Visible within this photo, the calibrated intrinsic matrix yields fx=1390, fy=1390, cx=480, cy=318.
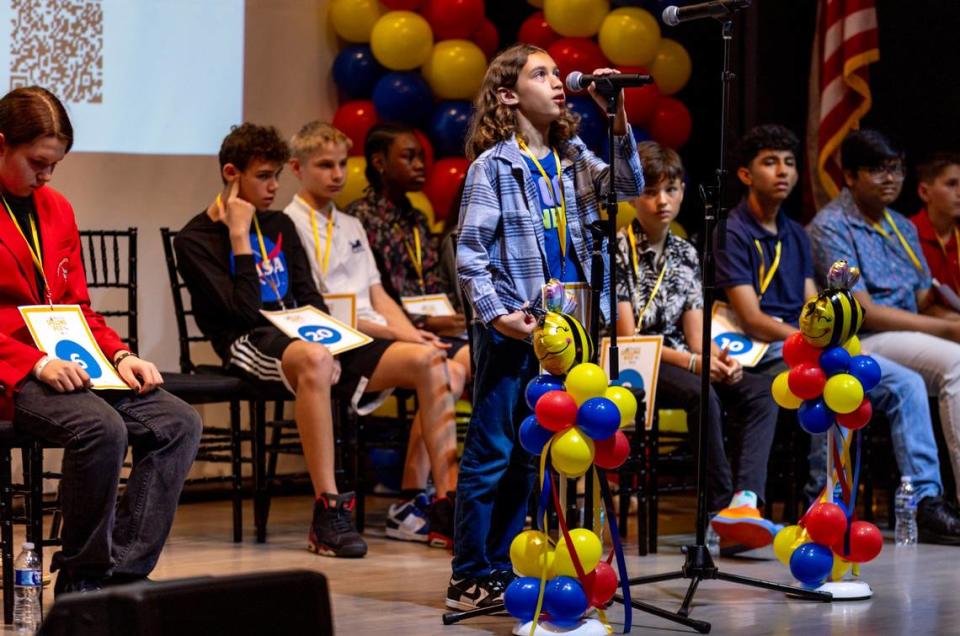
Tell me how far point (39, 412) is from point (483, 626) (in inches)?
44.0

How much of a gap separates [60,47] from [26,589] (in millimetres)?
2587

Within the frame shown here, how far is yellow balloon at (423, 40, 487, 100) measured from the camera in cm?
562

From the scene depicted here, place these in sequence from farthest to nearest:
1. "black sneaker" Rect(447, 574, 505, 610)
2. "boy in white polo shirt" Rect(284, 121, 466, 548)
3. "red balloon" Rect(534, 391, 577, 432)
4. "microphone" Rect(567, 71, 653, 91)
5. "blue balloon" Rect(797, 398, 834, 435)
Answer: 1. "boy in white polo shirt" Rect(284, 121, 466, 548)
2. "blue balloon" Rect(797, 398, 834, 435)
3. "black sneaker" Rect(447, 574, 505, 610)
4. "microphone" Rect(567, 71, 653, 91)
5. "red balloon" Rect(534, 391, 577, 432)

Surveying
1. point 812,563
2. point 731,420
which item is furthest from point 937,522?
point 812,563

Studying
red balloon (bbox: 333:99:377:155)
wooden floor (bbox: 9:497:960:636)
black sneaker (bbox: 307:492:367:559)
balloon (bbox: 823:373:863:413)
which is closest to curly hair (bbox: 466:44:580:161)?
balloon (bbox: 823:373:863:413)

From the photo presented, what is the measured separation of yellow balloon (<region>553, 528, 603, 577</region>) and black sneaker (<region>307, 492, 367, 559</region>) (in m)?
1.30

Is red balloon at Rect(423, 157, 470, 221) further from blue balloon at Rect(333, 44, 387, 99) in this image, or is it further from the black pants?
the black pants

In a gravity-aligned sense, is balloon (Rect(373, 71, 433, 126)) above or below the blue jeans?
above

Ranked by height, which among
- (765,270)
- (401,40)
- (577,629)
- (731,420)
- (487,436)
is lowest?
(577,629)

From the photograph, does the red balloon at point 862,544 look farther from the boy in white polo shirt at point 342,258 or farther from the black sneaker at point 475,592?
the boy in white polo shirt at point 342,258

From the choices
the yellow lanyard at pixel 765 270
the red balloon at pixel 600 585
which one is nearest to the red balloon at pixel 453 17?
the yellow lanyard at pixel 765 270

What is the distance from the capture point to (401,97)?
220 inches

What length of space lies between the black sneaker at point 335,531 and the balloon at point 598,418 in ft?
4.64

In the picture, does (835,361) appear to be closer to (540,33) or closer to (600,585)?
(600,585)
